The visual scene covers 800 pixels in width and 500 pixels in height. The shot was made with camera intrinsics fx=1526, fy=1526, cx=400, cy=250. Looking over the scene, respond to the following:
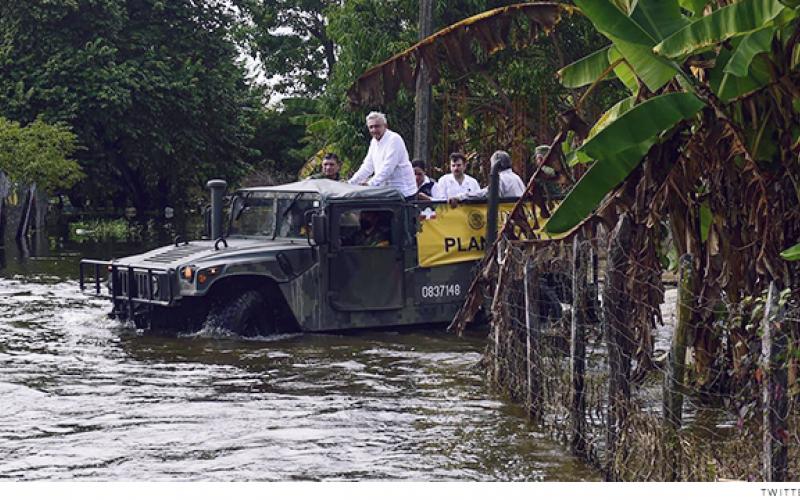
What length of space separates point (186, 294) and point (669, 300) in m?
5.64

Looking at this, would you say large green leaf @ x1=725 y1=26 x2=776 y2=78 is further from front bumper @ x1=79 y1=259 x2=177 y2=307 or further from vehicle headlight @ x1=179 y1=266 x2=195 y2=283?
front bumper @ x1=79 y1=259 x2=177 y2=307

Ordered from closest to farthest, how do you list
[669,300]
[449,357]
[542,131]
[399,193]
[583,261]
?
[583,261], [449,357], [399,193], [669,300], [542,131]

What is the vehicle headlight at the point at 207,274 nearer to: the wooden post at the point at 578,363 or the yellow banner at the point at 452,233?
the yellow banner at the point at 452,233

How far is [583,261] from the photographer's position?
32.4 ft

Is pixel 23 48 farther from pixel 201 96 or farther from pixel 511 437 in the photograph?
pixel 511 437

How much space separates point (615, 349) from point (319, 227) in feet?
21.4

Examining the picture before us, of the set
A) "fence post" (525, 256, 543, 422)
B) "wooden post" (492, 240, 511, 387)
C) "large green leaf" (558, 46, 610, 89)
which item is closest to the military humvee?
"wooden post" (492, 240, 511, 387)

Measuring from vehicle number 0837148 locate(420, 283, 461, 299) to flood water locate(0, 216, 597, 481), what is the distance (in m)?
0.45

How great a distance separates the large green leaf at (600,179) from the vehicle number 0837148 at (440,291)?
5332mm

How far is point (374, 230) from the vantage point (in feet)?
50.8

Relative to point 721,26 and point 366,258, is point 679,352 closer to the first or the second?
point 721,26

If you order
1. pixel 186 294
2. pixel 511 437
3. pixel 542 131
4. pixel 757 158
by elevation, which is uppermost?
pixel 542 131

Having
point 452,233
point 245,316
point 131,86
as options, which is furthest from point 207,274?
point 131,86

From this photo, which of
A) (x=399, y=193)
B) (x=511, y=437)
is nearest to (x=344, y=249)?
(x=399, y=193)
